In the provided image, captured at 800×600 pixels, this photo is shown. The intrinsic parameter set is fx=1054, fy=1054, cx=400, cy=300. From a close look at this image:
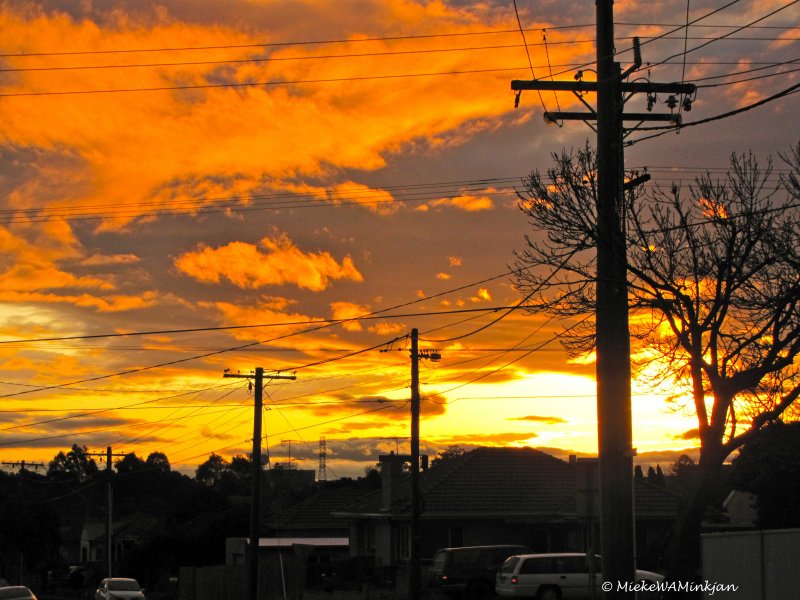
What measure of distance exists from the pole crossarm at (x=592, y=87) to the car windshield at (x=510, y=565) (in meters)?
18.9

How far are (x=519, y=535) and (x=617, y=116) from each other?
3082cm

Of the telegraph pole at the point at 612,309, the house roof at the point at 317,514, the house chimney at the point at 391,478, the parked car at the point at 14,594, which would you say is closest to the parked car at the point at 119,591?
the parked car at the point at 14,594

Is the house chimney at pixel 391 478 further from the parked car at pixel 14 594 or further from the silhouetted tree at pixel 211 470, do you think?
the silhouetted tree at pixel 211 470

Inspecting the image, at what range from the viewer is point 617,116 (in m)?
16.1

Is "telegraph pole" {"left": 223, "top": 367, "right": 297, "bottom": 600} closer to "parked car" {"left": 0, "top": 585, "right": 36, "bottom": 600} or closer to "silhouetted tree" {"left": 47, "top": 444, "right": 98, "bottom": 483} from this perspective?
"parked car" {"left": 0, "top": 585, "right": 36, "bottom": 600}

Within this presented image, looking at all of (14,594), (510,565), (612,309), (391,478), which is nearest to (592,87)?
(612,309)

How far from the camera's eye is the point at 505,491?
45.6 m

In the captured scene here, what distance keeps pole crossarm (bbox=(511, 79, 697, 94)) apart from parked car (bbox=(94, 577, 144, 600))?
36653 millimetres

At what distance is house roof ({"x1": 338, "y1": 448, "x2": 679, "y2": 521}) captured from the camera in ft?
143

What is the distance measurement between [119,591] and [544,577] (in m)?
23.3

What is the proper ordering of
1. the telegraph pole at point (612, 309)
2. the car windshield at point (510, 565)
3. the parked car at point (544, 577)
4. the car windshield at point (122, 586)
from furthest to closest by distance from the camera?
the car windshield at point (122, 586)
the car windshield at point (510, 565)
the parked car at point (544, 577)
the telegraph pole at point (612, 309)

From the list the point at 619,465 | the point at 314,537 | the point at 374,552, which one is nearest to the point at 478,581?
the point at 374,552

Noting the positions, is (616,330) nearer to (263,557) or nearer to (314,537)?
(263,557)

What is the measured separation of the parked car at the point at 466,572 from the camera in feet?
116
